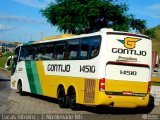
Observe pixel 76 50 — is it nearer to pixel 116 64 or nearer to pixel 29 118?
pixel 116 64

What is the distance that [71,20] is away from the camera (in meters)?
36.6

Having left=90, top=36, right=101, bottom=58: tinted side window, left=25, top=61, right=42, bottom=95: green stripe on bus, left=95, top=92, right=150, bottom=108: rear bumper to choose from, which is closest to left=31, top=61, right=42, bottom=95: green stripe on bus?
left=25, top=61, right=42, bottom=95: green stripe on bus

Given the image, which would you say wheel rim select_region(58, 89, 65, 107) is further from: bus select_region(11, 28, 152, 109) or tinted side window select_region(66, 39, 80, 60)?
tinted side window select_region(66, 39, 80, 60)

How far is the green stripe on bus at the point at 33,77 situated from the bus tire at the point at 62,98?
3127mm

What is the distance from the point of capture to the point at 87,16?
117ft

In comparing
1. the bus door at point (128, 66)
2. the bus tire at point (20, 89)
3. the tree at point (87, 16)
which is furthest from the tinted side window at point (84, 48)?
the tree at point (87, 16)

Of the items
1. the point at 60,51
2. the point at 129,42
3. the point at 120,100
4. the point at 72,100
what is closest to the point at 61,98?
the point at 72,100

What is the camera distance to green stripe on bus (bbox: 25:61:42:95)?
75.7 ft

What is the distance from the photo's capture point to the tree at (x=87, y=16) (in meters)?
35.5

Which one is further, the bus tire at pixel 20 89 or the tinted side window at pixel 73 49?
the bus tire at pixel 20 89

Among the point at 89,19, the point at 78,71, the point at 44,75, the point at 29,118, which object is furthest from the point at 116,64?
the point at 89,19

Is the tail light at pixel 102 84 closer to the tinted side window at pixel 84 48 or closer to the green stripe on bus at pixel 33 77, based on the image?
the tinted side window at pixel 84 48

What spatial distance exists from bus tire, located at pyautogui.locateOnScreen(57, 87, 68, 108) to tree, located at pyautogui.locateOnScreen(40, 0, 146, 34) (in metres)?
16.2

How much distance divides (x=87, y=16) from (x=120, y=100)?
19636mm
